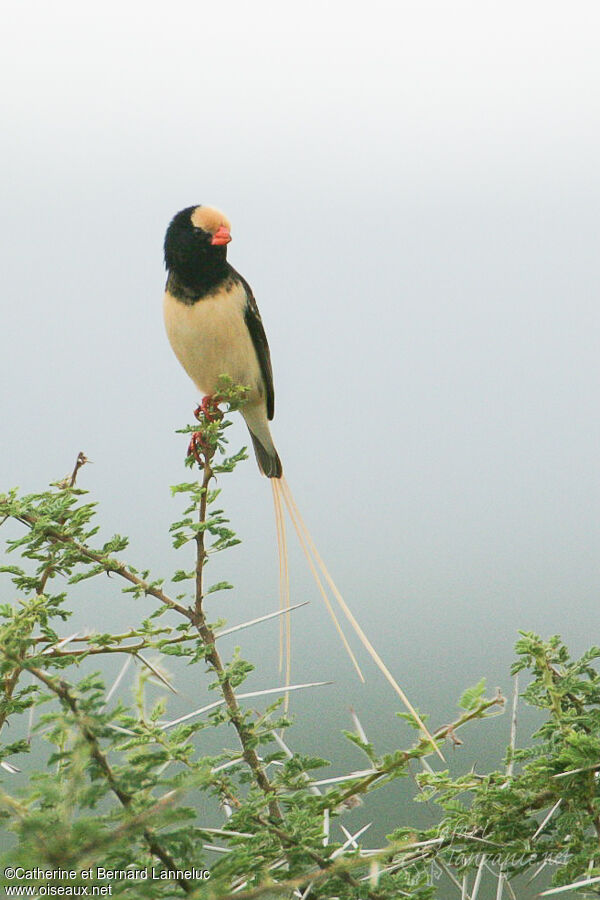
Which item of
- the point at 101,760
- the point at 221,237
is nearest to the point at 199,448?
the point at 221,237

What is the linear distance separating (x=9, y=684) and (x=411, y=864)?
2.19 ft

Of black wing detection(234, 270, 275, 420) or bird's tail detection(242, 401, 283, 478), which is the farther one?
bird's tail detection(242, 401, 283, 478)

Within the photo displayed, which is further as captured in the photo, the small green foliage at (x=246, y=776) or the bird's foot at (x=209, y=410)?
the bird's foot at (x=209, y=410)

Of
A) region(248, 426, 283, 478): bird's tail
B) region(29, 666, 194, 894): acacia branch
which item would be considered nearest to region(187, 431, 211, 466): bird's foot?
region(248, 426, 283, 478): bird's tail

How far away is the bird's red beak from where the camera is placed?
2615mm

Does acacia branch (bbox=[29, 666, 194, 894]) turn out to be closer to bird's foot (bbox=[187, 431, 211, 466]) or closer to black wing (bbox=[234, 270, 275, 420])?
bird's foot (bbox=[187, 431, 211, 466])

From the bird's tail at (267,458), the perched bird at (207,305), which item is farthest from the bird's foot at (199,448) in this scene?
the bird's tail at (267,458)

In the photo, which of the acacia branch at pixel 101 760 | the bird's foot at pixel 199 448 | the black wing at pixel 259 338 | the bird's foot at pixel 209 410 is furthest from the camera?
the black wing at pixel 259 338

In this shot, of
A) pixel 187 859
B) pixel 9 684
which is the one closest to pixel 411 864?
pixel 187 859

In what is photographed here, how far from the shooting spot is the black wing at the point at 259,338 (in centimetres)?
284

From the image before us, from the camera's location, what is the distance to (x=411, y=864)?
1304 mm

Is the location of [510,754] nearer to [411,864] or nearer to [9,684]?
[411,864]

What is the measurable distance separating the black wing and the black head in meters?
0.12

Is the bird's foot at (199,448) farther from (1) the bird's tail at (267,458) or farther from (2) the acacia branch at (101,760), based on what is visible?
(2) the acacia branch at (101,760)
